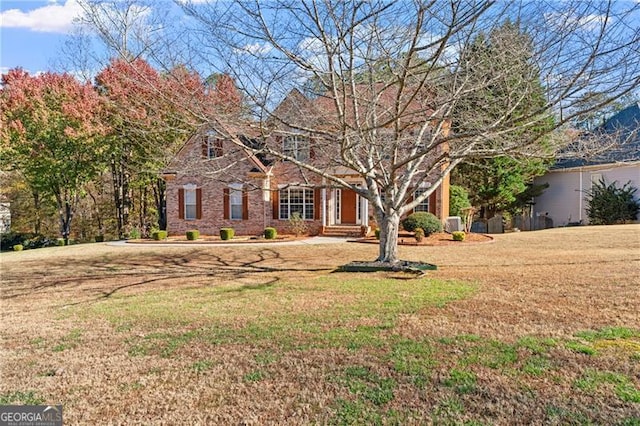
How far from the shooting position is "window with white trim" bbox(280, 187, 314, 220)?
67.4ft

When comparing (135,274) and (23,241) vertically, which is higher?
(23,241)

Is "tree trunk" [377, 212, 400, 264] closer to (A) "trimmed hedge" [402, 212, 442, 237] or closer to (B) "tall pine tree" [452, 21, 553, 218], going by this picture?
(B) "tall pine tree" [452, 21, 553, 218]

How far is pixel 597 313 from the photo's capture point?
591 cm

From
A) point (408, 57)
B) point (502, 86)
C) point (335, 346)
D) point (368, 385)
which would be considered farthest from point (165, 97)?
point (368, 385)

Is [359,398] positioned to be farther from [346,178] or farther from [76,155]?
[76,155]

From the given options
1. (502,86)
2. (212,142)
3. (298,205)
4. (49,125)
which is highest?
(49,125)

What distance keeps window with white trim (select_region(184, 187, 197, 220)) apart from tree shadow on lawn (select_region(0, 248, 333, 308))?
7335mm

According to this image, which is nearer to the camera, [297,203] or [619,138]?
[619,138]

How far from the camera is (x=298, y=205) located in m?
20.7

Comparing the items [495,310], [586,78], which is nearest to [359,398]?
[495,310]

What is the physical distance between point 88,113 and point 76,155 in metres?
2.59

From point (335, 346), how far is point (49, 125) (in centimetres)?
2254

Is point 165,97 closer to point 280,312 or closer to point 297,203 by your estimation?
point 280,312

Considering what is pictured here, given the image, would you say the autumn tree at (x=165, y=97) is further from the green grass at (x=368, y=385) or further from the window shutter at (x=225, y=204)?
the window shutter at (x=225, y=204)
